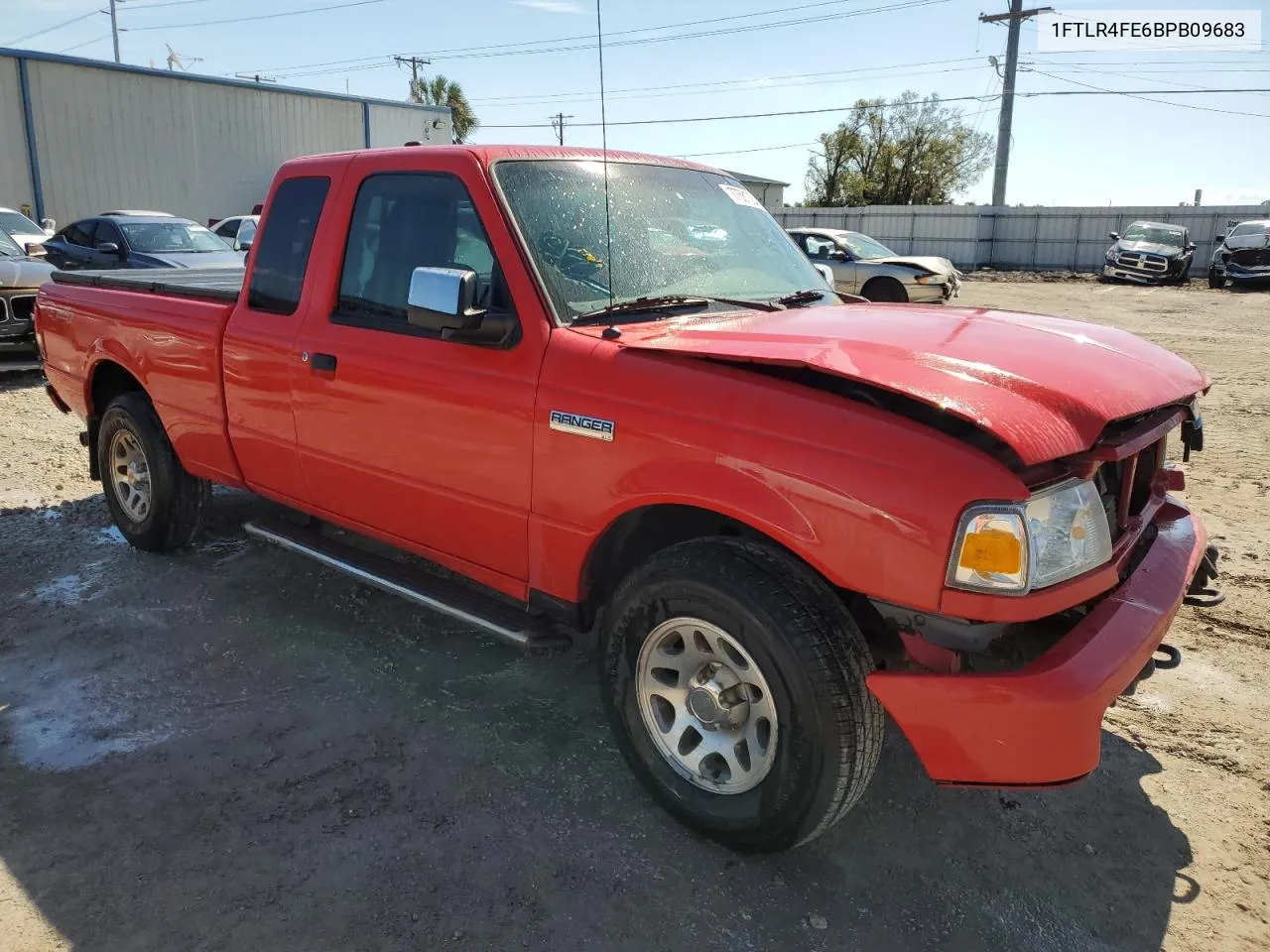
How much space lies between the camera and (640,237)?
11.2 feet

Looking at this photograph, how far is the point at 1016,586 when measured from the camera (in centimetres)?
224

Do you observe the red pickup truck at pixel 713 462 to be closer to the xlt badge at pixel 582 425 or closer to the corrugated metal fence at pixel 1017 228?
the xlt badge at pixel 582 425

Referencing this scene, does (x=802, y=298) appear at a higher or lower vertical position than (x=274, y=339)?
higher

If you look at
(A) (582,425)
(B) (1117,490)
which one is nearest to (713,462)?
(A) (582,425)

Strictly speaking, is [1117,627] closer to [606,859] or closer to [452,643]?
[606,859]

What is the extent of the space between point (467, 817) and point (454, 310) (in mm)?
Result: 1628

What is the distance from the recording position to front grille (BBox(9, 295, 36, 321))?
9.82m

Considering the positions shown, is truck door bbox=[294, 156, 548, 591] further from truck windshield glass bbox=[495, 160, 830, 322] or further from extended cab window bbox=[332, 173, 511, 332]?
truck windshield glass bbox=[495, 160, 830, 322]

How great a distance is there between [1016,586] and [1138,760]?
1579mm

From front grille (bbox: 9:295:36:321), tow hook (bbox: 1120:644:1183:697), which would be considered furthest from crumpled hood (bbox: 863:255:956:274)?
tow hook (bbox: 1120:644:1183:697)

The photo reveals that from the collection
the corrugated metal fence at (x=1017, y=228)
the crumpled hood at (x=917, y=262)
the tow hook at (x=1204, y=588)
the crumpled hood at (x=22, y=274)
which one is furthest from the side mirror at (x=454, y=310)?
the corrugated metal fence at (x=1017, y=228)

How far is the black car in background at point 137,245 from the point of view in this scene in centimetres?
1267

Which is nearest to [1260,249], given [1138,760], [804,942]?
[1138,760]

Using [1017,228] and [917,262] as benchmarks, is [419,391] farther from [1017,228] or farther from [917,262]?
[1017,228]
